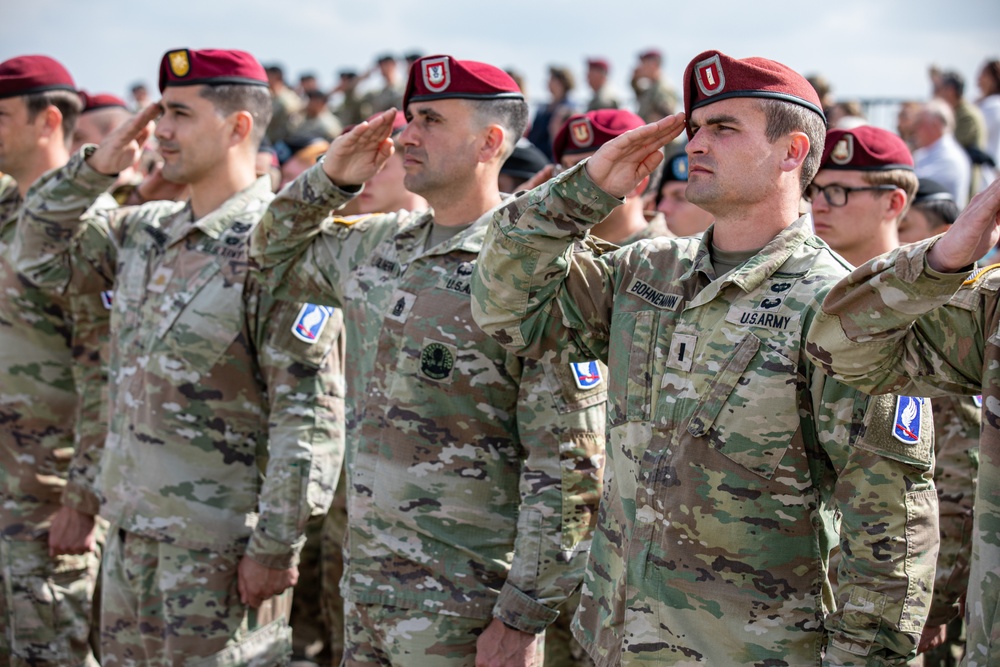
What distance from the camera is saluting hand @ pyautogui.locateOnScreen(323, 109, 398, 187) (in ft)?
12.1

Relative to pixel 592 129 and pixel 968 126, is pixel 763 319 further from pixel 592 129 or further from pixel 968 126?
pixel 968 126

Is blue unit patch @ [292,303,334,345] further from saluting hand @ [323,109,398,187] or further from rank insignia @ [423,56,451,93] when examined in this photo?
rank insignia @ [423,56,451,93]

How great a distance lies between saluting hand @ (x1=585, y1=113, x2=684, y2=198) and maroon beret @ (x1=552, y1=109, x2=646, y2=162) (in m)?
2.11

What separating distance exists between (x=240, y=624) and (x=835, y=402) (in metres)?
2.53

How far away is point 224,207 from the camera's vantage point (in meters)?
4.31

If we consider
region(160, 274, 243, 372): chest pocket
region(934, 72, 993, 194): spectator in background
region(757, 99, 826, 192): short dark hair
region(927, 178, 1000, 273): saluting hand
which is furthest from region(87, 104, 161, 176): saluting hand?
region(934, 72, 993, 194): spectator in background

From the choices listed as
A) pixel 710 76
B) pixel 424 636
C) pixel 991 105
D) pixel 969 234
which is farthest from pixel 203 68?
pixel 991 105

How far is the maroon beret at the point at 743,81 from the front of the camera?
2.82m

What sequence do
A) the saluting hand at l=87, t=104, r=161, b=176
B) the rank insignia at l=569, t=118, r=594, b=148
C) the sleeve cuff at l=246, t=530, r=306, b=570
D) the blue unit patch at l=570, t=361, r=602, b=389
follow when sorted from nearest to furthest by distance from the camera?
the blue unit patch at l=570, t=361, r=602, b=389 → the sleeve cuff at l=246, t=530, r=306, b=570 → the saluting hand at l=87, t=104, r=161, b=176 → the rank insignia at l=569, t=118, r=594, b=148

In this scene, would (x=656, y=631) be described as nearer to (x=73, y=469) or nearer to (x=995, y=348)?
(x=995, y=348)

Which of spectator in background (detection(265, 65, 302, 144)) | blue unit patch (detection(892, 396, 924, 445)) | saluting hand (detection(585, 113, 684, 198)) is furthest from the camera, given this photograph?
spectator in background (detection(265, 65, 302, 144))

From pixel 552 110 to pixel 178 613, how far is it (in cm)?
951

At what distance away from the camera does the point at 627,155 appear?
112 inches

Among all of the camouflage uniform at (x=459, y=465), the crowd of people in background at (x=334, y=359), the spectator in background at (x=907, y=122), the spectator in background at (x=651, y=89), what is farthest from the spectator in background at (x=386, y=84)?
the camouflage uniform at (x=459, y=465)
